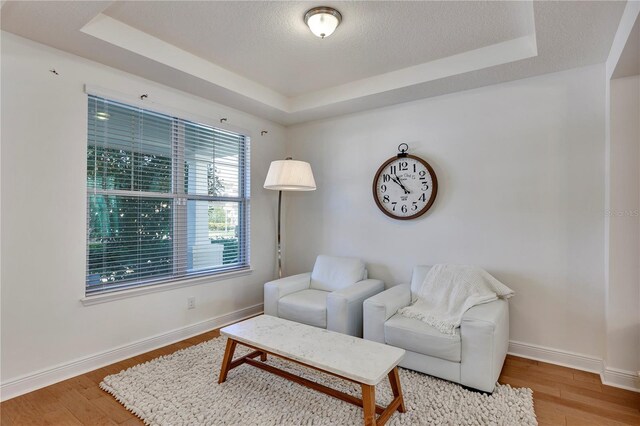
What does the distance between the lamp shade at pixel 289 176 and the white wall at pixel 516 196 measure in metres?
0.76

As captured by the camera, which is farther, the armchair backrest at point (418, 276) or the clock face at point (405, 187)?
the clock face at point (405, 187)

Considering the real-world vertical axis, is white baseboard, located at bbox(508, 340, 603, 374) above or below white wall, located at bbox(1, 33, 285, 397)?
below

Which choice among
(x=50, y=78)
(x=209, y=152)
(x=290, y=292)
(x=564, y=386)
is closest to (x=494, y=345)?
(x=564, y=386)

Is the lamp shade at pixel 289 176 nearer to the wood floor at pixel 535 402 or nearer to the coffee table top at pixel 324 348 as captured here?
the coffee table top at pixel 324 348

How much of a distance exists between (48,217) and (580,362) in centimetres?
416

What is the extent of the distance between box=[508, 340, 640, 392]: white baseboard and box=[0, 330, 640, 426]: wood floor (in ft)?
0.19

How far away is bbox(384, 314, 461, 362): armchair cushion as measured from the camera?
88.9 inches

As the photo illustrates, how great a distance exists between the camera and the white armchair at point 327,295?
2.82 meters

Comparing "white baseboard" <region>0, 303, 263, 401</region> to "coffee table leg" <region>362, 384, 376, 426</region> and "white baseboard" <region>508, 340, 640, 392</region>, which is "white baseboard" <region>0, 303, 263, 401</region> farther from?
"white baseboard" <region>508, 340, 640, 392</region>

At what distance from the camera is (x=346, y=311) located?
2.78 meters

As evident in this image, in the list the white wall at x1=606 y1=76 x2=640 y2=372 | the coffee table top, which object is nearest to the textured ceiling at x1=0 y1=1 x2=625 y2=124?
the white wall at x1=606 y1=76 x2=640 y2=372

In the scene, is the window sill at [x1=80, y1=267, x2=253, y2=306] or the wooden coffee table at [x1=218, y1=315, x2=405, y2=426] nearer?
the wooden coffee table at [x1=218, y1=315, x2=405, y2=426]

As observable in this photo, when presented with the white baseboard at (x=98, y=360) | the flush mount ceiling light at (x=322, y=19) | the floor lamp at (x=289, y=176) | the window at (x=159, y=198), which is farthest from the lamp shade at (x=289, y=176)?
the white baseboard at (x=98, y=360)

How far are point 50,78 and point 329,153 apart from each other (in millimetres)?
2626
